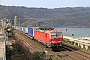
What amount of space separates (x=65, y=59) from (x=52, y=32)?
7.16 meters

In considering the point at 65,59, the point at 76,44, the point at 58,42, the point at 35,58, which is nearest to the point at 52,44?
the point at 58,42

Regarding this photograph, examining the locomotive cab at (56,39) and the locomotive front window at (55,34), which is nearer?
the locomotive cab at (56,39)

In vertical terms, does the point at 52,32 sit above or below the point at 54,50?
above

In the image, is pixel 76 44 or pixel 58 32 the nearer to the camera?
pixel 58 32

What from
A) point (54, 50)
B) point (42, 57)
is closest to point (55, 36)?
point (54, 50)

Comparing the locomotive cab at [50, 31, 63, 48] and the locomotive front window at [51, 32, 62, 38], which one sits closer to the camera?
the locomotive cab at [50, 31, 63, 48]

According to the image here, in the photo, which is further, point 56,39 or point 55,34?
point 55,34

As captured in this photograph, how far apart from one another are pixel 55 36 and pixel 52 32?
25.5 inches

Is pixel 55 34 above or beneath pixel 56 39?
above

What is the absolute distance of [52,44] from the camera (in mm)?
28297

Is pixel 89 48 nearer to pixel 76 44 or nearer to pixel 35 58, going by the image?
pixel 76 44

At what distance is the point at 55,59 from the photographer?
21984mm

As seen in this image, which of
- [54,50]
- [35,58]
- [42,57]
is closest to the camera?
[35,58]

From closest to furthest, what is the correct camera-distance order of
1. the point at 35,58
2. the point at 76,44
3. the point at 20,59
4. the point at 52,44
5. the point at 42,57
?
the point at 35,58
the point at 42,57
the point at 20,59
the point at 52,44
the point at 76,44
